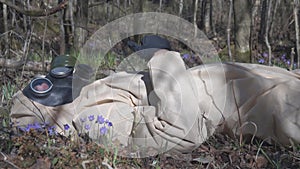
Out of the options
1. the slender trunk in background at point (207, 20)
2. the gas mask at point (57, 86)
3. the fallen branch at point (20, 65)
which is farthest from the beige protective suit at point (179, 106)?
the slender trunk in background at point (207, 20)

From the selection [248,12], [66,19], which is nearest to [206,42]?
[248,12]

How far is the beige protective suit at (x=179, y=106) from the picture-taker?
7.32 feet

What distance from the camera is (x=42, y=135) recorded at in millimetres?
2299

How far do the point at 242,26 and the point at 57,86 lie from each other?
4.55m

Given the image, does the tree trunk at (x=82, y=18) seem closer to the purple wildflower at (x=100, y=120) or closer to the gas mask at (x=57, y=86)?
the gas mask at (x=57, y=86)

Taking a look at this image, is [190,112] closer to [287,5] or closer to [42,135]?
[42,135]

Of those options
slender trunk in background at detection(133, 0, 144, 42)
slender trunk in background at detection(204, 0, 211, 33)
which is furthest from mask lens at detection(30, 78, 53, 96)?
slender trunk in background at detection(204, 0, 211, 33)

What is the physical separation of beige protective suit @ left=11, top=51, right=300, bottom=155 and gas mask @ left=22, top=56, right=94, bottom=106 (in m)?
0.04

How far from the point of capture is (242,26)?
6473 millimetres

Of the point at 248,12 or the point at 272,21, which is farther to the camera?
the point at 272,21

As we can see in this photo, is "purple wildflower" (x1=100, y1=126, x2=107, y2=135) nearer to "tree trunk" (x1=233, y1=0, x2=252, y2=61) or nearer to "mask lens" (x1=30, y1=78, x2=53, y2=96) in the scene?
"mask lens" (x1=30, y1=78, x2=53, y2=96)

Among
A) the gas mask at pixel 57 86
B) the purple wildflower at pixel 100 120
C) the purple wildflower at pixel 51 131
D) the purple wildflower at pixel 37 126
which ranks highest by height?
the gas mask at pixel 57 86

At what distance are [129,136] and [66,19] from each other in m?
4.86

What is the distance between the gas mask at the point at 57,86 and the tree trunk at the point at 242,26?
4.12 meters
